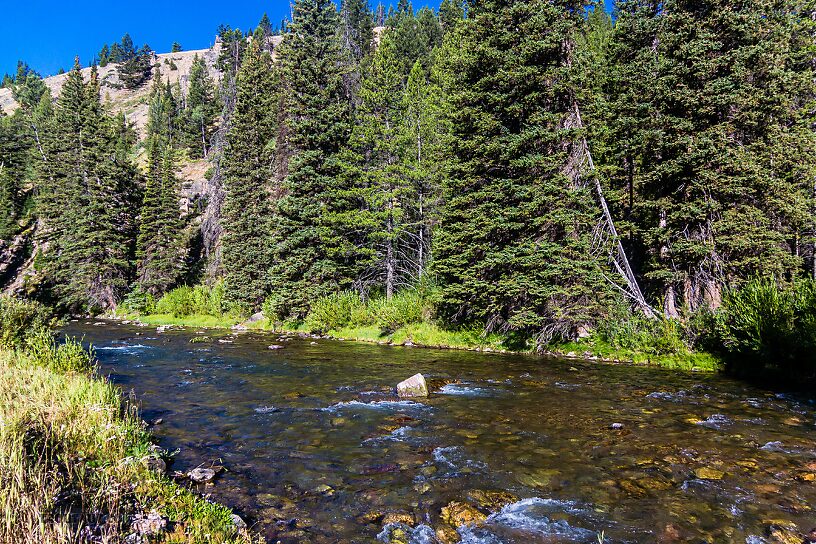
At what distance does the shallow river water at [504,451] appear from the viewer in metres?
6.16

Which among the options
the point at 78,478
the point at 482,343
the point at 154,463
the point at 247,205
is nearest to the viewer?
the point at 78,478

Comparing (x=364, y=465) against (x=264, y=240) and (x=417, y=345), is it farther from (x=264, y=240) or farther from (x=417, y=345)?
(x=264, y=240)

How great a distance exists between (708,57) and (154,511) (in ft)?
73.7

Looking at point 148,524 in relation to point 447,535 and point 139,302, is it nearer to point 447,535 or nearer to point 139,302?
point 447,535

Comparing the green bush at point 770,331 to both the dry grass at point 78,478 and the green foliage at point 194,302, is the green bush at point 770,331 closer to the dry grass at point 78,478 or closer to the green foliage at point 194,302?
the dry grass at point 78,478

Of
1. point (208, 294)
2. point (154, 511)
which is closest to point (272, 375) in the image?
point (154, 511)

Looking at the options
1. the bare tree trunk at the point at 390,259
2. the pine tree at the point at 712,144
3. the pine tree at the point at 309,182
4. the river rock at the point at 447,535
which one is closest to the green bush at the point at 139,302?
the pine tree at the point at 309,182

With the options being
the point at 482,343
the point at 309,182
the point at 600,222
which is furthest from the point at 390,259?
the point at 600,222

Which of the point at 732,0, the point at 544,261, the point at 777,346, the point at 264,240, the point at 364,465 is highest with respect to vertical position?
the point at 732,0

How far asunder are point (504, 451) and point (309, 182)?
25.5 m

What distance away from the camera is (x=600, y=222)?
64.6 ft

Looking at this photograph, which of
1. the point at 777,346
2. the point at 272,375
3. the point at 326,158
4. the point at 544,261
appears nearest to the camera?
the point at 777,346

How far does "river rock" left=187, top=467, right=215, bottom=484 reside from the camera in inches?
287

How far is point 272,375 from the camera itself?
52.3 feet
